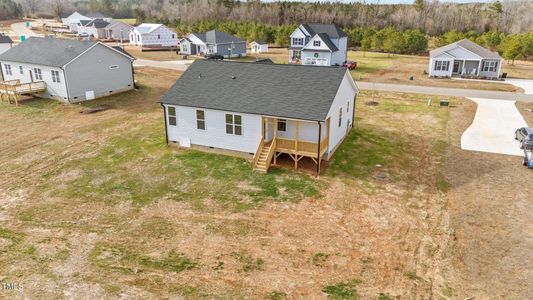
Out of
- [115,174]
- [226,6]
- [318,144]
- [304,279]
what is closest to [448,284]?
[304,279]

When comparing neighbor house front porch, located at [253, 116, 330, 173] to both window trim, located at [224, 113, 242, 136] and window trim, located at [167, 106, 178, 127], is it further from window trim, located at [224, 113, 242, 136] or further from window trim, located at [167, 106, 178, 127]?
window trim, located at [167, 106, 178, 127]

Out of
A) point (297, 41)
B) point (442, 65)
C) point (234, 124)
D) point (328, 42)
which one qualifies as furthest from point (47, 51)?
point (442, 65)

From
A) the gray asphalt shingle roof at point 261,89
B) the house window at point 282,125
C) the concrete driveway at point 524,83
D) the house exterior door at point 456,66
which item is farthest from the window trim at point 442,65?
the house window at point 282,125

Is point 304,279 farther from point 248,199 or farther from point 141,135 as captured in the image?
point 141,135

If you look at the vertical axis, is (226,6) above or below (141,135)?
above

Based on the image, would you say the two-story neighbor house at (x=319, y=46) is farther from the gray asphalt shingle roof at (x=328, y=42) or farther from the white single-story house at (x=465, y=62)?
the white single-story house at (x=465, y=62)

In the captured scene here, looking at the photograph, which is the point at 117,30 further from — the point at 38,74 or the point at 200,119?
the point at 200,119

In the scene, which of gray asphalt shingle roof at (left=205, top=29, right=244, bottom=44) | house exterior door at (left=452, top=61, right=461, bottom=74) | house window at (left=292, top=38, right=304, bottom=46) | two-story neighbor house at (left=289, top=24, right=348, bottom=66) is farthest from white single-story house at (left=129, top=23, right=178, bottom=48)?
house exterior door at (left=452, top=61, right=461, bottom=74)
